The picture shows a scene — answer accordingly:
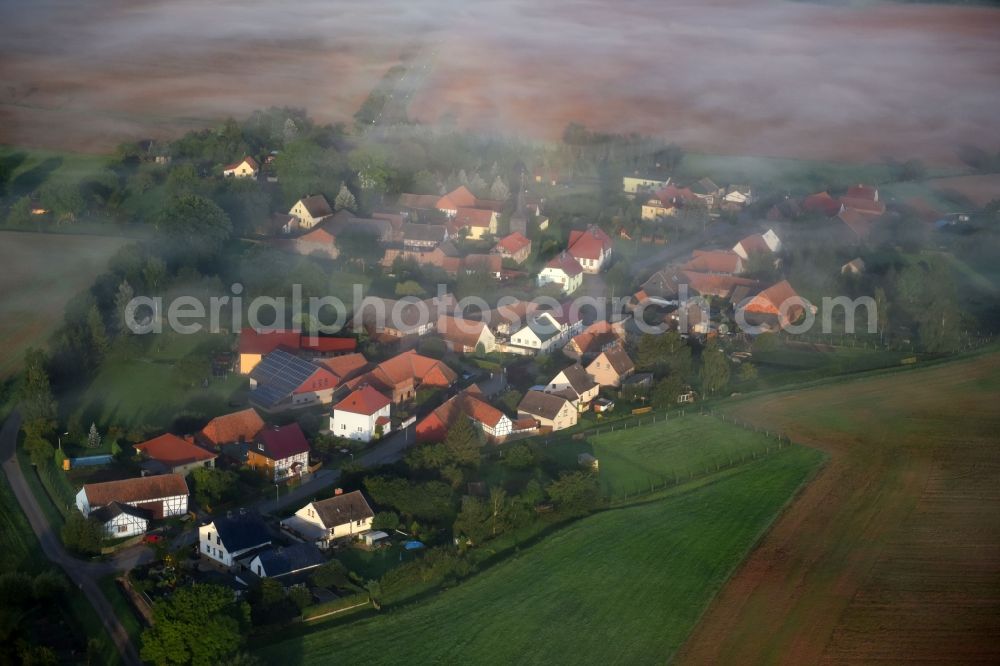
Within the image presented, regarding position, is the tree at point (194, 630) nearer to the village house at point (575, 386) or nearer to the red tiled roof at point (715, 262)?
the village house at point (575, 386)

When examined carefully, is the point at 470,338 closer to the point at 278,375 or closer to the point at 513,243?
the point at 278,375

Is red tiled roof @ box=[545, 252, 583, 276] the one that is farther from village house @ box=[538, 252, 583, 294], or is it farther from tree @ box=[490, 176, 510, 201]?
tree @ box=[490, 176, 510, 201]

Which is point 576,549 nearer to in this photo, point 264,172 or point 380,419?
point 380,419

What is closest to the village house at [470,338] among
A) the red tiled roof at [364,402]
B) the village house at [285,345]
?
the village house at [285,345]

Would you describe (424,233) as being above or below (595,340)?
above

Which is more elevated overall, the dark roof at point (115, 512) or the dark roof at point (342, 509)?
the dark roof at point (115, 512)

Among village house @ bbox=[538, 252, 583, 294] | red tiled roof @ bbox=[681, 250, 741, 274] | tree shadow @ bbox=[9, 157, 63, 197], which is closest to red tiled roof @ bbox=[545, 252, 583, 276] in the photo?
village house @ bbox=[538, 252, 583, 294]

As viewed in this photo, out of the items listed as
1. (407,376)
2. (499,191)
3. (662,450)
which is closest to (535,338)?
(407,376)
